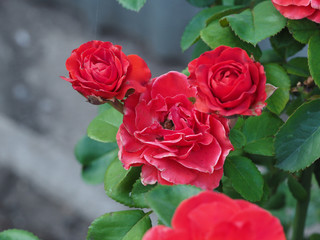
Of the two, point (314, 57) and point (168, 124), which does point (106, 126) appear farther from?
point (314, 57)

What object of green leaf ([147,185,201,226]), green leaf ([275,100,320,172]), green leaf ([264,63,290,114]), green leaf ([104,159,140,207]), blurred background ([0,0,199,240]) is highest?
green leaf ([147,185,201,226])

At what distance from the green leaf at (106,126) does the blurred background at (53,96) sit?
2.44 feet

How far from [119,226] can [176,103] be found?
18 cm

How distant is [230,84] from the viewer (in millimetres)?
439

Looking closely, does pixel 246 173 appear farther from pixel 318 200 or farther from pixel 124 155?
pixel 318 200

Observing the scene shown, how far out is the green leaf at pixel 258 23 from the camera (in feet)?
1.80

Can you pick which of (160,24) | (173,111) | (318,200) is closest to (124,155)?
(173,111)

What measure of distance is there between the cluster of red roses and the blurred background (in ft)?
2.91

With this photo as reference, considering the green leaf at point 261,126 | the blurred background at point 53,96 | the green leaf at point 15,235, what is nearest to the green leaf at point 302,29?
the green leaf at point 261,126

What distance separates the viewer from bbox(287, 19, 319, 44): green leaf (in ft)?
1.83

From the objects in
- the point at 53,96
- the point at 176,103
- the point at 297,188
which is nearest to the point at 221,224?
the point at 176,103

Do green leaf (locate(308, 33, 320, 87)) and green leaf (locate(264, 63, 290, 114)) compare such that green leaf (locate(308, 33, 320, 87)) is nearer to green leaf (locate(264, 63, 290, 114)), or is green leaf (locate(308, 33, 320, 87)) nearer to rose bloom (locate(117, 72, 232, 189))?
green leaf (locate(264, 63, 290, 114))

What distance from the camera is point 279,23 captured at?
556mm

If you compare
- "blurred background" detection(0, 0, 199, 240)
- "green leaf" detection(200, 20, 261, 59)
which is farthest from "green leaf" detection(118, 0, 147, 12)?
"blurred background" detection(0, 0, 199, 240)
